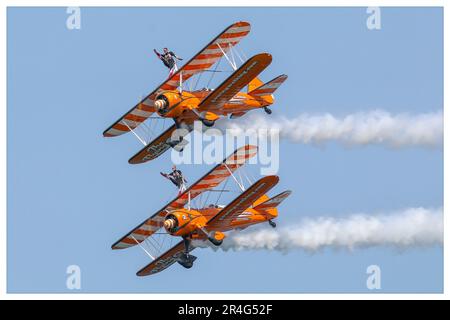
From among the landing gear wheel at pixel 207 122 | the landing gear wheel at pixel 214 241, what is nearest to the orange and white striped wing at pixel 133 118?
the landing gear wheel at pixel 207 122

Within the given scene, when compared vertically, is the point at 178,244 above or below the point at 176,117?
below

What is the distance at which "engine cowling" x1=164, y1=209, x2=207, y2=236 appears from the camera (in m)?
47.4

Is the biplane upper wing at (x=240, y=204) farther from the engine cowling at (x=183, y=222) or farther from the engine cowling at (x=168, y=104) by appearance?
the engine cowling at (x=168, y=104)

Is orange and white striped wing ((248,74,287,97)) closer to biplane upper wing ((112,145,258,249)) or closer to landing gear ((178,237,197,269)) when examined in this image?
biplane upper wing ((112,145,258,249))

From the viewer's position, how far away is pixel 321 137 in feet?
165

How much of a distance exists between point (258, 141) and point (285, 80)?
1742 mm

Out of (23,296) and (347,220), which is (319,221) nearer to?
(347,220)

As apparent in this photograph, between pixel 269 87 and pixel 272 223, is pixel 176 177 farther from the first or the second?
pixel 269 87

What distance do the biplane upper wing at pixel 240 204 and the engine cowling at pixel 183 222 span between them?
28cm

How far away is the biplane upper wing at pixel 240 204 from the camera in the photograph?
45.5 metres

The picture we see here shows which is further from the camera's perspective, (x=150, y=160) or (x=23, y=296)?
(x=150, y=160)

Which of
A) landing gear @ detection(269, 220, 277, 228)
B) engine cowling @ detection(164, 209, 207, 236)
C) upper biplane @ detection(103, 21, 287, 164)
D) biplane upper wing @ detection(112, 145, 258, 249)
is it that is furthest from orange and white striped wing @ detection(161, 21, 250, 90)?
landing gear @ detection(269, 220, 277, 228)

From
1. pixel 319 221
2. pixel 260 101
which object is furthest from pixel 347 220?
pixel 260 101

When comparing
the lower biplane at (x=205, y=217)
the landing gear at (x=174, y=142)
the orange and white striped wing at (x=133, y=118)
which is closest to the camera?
the lower biplane at (x=205, y=217)
